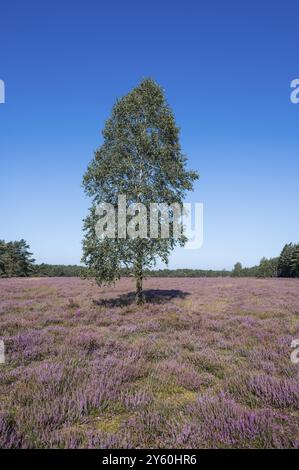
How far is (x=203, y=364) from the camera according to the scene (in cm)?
693

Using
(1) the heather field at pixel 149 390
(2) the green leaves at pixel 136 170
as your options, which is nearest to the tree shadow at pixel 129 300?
(2) the green leaves at pixel 136 170

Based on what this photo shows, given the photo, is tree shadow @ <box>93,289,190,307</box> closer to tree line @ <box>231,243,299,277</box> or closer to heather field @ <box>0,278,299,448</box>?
heather field @ <box>0,278,299,448</box>

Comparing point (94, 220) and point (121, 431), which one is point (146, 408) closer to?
point (121, 431)

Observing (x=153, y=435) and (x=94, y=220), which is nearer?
(x=153, y=435)

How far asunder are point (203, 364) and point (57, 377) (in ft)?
11.0

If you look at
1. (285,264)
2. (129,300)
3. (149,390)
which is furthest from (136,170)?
(285,264)

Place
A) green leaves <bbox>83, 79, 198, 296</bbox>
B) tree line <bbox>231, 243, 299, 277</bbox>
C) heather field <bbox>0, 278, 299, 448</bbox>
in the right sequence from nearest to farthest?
heather field <bbox>0, 278, 299, 448</bbox>
green leaves <bbox>83, 79, 198, 296</bbox>
tree line <bbox>231, 243, 299, 277</bbox>

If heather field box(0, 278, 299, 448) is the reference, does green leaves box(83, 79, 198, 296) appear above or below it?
above

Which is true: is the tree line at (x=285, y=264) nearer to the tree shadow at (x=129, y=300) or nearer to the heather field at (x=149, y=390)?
the tree shadow at (x=129, y=300)

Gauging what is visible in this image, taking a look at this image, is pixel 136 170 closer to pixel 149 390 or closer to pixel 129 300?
pixel 129 300

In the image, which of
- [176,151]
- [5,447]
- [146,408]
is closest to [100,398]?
[146,408]

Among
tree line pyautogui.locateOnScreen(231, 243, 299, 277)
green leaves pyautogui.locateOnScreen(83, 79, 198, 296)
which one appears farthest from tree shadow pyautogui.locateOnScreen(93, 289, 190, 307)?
tree line pyautogui.locateOnScreen(231, 243, 299, 277)

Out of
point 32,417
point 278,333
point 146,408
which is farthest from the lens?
point 278,333

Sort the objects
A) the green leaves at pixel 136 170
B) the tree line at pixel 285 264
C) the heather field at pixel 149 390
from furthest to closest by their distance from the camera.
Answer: the tree line at pixel 285 264
the green leaves at pixel 136 170
the heather field at pixel 149 390
